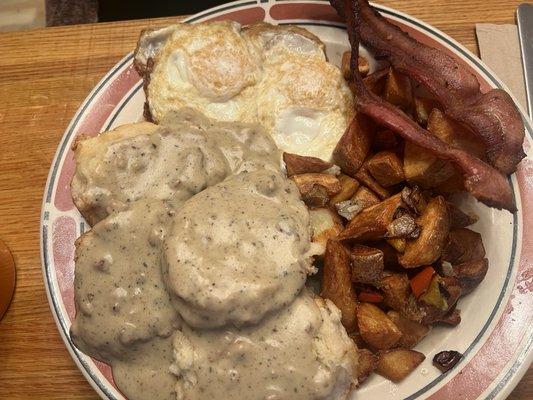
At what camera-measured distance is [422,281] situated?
4.53ft

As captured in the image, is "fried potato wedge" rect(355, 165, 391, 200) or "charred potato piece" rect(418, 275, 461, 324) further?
"fried potato wedge" rect(355, 165, 391, 200)

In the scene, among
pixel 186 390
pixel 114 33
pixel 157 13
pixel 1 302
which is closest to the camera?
pixel 186 390

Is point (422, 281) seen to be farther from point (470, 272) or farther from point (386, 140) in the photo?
point (386, 140)

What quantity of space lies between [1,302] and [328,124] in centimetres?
116

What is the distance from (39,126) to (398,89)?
126 cm

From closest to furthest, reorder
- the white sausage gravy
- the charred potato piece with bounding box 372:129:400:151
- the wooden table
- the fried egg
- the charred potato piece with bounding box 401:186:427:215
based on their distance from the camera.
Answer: the white sausage gravy
the charred potato piece with bounding box 401:186:427:215
the charred potato piece with bounding box 372:129:400:151
the fried egg
the wooden table

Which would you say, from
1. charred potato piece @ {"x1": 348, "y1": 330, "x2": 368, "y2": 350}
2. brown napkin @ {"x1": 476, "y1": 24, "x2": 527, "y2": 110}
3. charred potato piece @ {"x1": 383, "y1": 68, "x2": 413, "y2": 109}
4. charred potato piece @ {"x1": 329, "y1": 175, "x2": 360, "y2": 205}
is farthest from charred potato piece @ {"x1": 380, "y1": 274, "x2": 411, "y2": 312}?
brown napkin @ {"x1": 476, "y1": 24, "x2": 527, "y2": 110}

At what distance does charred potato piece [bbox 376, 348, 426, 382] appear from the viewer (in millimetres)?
1398

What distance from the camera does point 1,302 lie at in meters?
1.79

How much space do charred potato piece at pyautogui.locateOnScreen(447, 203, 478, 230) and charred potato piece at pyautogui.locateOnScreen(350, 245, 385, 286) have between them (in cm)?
22

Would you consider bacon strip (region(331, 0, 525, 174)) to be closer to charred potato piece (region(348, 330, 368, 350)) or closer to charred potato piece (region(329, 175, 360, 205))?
charred potato piece (region(329, 175, 360, 205))

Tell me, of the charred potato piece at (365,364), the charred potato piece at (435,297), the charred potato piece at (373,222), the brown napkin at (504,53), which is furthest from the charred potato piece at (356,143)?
the brown napkin at (504,53)

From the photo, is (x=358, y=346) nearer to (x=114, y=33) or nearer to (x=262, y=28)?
(x=262, y=28)

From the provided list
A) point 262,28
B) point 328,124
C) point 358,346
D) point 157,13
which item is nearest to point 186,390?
point 358,346
